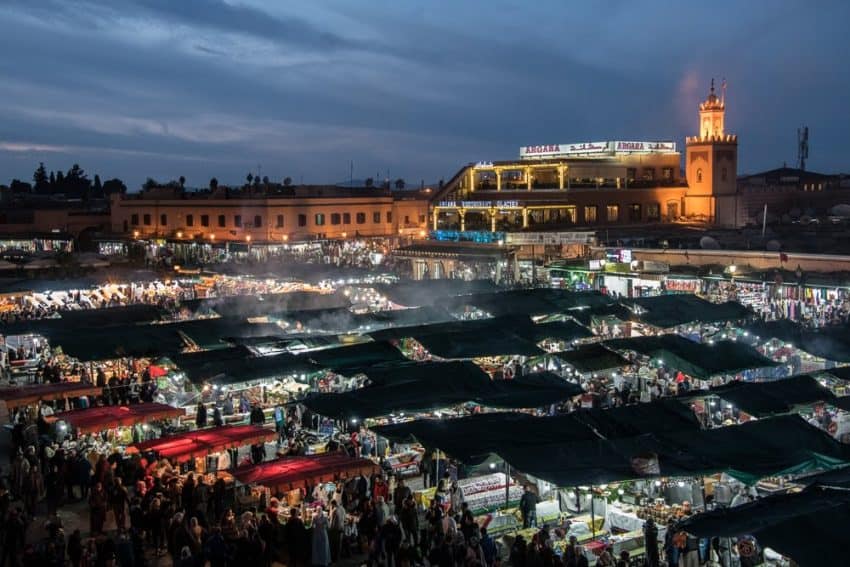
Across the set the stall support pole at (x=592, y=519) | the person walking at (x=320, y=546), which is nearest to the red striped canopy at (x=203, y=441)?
the person walking at (x=320, y=546)

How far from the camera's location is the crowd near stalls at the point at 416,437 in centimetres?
1126

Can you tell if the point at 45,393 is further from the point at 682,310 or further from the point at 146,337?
the point at 682,310

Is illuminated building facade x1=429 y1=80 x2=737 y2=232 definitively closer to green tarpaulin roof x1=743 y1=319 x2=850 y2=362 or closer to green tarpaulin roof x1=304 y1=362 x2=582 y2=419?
green tarpaulin roof x1=743 y1=319 x2=850 y2=362

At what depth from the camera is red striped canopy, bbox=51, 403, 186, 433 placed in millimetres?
15086

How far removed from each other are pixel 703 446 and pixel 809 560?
11.5 feet

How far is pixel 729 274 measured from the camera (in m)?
29.6

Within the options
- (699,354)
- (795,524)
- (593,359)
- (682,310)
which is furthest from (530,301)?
(795,524)

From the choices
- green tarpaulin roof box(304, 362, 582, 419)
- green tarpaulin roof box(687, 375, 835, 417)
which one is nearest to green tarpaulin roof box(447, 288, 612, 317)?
green tarpaulin roof box(304, 362, 582, 419)

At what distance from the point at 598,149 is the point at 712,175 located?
23.6 feet

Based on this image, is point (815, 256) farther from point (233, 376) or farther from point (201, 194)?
point (201, 194)

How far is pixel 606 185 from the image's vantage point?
5594cm

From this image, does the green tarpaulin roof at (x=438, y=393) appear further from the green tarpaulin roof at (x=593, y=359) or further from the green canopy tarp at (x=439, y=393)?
the green tarpaulin roof at (x=593, y=359)

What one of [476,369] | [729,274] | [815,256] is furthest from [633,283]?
[476,369]

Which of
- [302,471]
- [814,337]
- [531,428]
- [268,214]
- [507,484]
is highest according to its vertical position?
[268,214]
